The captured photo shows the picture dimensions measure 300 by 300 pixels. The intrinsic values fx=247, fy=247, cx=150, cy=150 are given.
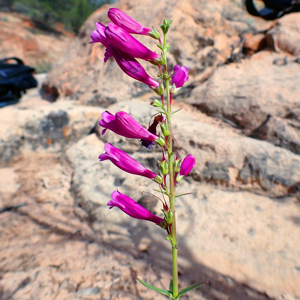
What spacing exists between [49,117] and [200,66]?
112 inches

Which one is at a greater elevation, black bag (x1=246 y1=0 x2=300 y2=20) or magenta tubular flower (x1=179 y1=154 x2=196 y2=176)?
black bag (x1=246 y1=0 x2=300 y2=20)

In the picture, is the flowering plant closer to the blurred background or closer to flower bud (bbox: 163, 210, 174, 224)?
flower bud (bbox: 163, 210, 174, 224)

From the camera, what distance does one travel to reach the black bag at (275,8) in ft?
14.9

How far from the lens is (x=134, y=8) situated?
5262mm

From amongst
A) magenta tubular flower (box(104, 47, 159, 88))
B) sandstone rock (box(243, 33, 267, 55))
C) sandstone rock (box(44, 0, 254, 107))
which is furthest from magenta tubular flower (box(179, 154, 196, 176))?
sandstone rock (box(243, 33, 267, 55))

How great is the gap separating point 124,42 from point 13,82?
5107mm

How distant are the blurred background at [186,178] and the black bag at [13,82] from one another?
0.38ft

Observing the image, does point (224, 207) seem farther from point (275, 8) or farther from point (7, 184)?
point (275, 8)

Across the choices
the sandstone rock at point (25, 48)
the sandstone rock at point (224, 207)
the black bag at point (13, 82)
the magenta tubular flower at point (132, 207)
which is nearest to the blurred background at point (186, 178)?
the sandstone rock at point (224, 207)

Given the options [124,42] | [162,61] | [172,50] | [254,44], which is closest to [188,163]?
[162,61]

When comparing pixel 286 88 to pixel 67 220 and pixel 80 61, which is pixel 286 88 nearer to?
pixel 67 220

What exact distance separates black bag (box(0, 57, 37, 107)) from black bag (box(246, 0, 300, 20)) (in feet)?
16.5

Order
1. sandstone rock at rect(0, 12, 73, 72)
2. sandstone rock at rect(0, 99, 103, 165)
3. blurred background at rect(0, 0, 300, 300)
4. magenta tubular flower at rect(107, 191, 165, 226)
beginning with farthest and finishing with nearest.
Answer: sandstone rock at rect(0, 12, 73, 72) < sandstone rock at rect(0, 99, 103, 165) < blurred background at rect(0, 0, 300, 300) < magenta tubular flower at rect(107, 191, 165, 226)

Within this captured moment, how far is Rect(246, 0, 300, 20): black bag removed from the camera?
455 centimetres
